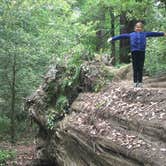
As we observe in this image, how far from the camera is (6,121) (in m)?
23.8

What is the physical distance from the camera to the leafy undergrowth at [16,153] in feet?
55.7

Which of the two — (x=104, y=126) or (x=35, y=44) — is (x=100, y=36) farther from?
(x=104, y=126)

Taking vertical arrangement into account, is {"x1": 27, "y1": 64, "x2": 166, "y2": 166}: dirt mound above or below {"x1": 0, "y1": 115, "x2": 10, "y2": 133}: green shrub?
above

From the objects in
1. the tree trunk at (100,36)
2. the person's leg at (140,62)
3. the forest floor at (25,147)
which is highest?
the tree trunk at (100,36)

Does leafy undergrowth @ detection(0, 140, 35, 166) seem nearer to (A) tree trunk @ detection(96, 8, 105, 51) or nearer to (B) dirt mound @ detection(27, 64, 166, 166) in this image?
(B) dirt mound @ detection(27, 64, 166, 166)

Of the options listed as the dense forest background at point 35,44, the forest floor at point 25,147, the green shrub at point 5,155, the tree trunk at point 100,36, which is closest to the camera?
the forest floor at point 25,147

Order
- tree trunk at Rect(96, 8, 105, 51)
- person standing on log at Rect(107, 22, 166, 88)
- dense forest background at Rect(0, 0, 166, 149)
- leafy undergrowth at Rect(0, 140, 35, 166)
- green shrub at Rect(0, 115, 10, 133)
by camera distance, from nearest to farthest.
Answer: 1. person standing on log at Rect(107, 22, 166, 88)
2. dense forest background at Rect(0, 0, 166, 149)
3. leafy undergrowth at Rect(0, 140, 35, 166)
4. green shrub at Rect(0, 115, 10, 133)
5. tree trunk at Rect(96, 8, 105, 51)

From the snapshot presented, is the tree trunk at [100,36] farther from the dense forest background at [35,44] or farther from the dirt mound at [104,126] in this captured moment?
the dirt mound at [104,126]

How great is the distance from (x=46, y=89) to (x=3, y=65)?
6.07m

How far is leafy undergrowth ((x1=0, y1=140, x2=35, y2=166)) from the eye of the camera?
17.0 meters

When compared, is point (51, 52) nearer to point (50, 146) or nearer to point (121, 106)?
point (50, 146)

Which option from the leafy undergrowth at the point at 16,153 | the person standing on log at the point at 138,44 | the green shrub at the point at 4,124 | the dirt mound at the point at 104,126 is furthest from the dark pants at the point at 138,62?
the green shrub at the point at 4,124

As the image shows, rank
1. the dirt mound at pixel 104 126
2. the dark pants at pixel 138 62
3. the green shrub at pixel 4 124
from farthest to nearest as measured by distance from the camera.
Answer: the green shrub at pixel 4 124, the dark pants at pixel 138 62, the dirt mound at pixel 104 126

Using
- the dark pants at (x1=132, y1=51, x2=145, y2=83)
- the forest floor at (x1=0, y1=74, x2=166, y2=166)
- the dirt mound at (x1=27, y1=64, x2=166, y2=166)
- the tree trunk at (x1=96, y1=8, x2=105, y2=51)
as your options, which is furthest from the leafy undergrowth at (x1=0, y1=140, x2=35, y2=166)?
the tree trunk at (x1=96, y1=8, x2=105, y2=51)
